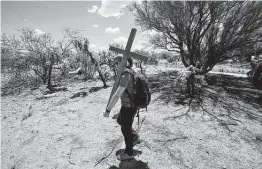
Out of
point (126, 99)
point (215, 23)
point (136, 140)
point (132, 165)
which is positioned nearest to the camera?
point (126, 99)

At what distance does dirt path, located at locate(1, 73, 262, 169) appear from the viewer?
2359 millimetres

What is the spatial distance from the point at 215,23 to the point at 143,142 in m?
7.59

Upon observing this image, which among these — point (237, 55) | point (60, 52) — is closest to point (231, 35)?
point (237, 55)

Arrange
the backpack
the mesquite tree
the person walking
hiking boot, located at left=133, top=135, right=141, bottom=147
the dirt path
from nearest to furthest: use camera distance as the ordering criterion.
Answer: the person walking
the backpack
the dirt path
hiking boot, located at left=133, top=135, right=141, bottom=147
the mesquite tree

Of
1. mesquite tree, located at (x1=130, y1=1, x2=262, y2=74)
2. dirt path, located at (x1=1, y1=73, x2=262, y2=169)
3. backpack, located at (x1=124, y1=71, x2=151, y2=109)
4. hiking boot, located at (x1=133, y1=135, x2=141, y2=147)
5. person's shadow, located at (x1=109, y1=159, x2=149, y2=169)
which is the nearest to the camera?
backpack, located at (x1=124, y1=71, x2=151, y2=109)

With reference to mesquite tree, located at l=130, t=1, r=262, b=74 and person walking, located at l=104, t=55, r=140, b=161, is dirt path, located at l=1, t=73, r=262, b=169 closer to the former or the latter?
person walking, located at l=104, t=55, r=140, b=161

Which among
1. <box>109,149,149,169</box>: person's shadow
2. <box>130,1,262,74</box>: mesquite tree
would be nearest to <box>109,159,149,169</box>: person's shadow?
<box>109,149,149,169</box>: person's shadow

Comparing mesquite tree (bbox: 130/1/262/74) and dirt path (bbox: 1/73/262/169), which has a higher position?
mesquite tree (bbox: 130/1/262/74)

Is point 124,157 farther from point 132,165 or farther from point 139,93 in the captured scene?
point 139,93

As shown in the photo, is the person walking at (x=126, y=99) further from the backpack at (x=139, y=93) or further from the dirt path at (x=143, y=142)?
the dirt path at (x=143, y=142)

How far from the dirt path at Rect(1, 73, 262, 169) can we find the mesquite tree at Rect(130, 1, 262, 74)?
147 inches

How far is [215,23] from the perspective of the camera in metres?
7.33

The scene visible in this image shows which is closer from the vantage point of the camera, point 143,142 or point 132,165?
point 132,165

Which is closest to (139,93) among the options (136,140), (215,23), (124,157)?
(124,157)
